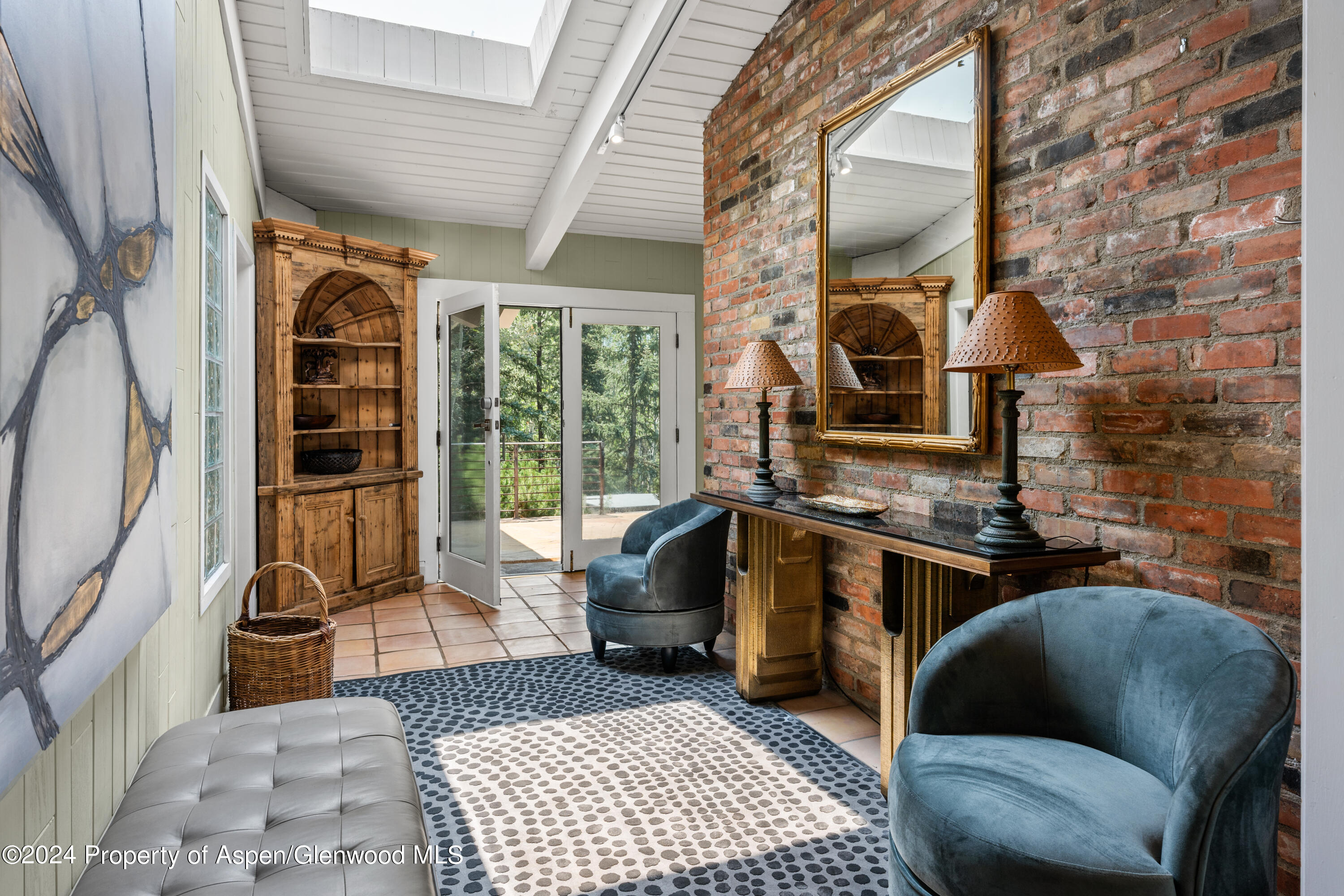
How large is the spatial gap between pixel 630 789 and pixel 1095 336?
1934mm

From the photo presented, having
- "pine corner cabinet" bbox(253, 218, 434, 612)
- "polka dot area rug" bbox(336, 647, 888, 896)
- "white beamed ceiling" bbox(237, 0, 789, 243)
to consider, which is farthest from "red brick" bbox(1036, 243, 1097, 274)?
"pine corner cabinet" bbox(253, 218, 434, 612)

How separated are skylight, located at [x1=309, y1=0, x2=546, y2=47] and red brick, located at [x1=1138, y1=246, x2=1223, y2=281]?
3139 millimetres

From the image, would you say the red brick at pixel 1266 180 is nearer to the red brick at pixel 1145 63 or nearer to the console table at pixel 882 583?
the red brick at pixel 1145 63

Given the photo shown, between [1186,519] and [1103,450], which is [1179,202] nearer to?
[1103,450]

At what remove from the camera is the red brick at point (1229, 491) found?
1.76 metres

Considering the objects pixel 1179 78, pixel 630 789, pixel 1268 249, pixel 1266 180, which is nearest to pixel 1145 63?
pixel 1179 78

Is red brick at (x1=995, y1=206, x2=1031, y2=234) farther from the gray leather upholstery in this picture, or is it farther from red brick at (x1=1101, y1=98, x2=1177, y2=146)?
the gray leather upholstery

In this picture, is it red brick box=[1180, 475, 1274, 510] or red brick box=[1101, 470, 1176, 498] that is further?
red brick box=[1101, 470, 1176, 498]

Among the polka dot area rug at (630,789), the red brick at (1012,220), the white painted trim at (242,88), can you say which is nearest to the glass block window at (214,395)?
the white painted trim at (242,88)

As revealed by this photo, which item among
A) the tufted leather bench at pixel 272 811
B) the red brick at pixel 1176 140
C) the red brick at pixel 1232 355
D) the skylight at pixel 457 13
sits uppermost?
the skylight at pixel 457 13

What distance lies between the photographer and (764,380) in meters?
3.35

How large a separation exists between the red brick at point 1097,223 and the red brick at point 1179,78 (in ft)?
0.89

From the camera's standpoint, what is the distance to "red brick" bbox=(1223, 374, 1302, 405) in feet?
5.57

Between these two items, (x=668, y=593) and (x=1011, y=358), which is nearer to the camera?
(x=1011, y=358)
